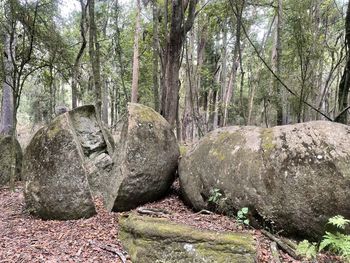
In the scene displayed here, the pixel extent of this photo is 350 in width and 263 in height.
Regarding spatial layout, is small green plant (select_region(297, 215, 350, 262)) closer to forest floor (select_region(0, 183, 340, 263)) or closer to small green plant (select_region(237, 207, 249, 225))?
forest floor (select_region(0, 183, 340, 263))

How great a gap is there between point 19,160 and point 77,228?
464cm

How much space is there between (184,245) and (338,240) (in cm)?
193

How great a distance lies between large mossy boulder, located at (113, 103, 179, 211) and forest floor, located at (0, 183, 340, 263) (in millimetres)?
296

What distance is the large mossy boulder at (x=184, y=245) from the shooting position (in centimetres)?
366

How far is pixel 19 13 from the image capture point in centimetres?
689

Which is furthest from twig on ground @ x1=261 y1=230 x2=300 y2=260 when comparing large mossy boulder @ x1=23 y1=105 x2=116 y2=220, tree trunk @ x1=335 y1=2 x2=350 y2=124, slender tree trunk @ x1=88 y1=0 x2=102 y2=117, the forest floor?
slender tree trunk @ x1=88 y1=0 x2=102 y2=117

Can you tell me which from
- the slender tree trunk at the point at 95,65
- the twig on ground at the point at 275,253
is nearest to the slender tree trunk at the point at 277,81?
the slender tree trunk at the point at 95,65

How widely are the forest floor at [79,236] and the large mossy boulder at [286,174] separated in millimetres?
373

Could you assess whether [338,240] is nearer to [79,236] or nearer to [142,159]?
[142,159]

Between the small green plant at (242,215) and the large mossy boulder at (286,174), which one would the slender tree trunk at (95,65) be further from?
the small green plant at (242,215)

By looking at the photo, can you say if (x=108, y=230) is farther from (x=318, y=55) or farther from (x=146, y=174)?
(x=318, y=55)

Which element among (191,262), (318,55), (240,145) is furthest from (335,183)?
(318,55)

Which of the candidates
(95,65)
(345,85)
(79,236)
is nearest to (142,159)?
(79,236)

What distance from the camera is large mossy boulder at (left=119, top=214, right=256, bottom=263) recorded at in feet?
12.0
